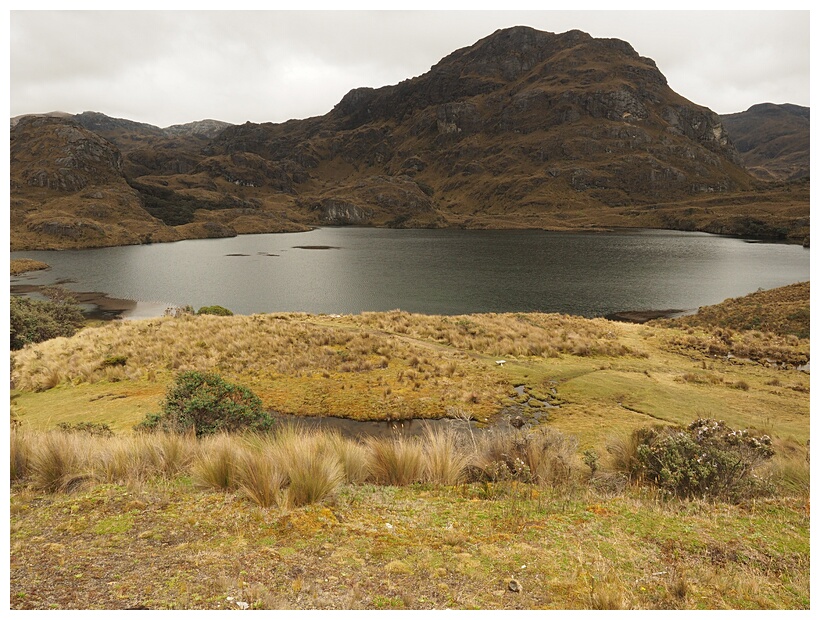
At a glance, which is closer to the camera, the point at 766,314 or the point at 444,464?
the point at 444,464

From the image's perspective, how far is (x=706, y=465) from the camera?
5973 millimetres

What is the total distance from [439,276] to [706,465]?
68305 millimetres

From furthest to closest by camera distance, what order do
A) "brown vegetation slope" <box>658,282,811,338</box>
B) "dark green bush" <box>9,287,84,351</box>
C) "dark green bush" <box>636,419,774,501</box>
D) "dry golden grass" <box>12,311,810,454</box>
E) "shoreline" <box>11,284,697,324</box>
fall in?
1. "shoreline" <box>11,284,697,324</box>
2. "brown vegetation slope" <box>658,282,811,338</box>
3. "dark green bush" <box>9,287,84,351</box>
4. "dry golden grass" <box>12,311,810,454</box>
5. "dark green bush" <box>636,419,774,501</box>

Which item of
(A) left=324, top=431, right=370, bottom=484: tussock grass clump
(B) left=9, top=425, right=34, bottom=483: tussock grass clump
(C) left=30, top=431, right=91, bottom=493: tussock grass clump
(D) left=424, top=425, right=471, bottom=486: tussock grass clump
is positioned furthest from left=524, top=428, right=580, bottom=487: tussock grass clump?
(B) left=9, top=425, right=34, bottom=483: tussock grass clump

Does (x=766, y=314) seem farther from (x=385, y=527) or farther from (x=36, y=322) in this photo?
(x=36, y=322)

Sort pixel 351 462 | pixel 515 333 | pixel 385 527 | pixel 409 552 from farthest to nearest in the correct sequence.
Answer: pixel 515 333
pixel 351 462
pixel 385 527
pixel 409 552

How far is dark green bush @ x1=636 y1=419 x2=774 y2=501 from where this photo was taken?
19.2 feet

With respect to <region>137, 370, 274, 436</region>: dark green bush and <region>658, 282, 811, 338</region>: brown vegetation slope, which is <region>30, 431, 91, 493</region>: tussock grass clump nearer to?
<region>137, 370, 274, 436</region>: dark green bush

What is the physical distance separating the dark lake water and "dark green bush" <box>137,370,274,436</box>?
39.4m

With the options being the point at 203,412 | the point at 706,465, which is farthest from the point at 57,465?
the point at 706,465

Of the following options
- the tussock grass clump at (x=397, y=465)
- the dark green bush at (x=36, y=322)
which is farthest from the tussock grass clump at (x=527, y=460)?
the dark green bush at (x=36, y=322)

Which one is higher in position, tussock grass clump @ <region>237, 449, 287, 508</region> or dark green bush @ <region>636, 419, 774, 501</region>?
tussock grass clump @ <region>237, 449, 287, 508</region>

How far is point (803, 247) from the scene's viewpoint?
351ft

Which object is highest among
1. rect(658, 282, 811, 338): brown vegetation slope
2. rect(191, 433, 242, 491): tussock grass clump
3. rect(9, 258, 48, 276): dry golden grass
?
rect(9, 258, 48, 276): dry golden grass
